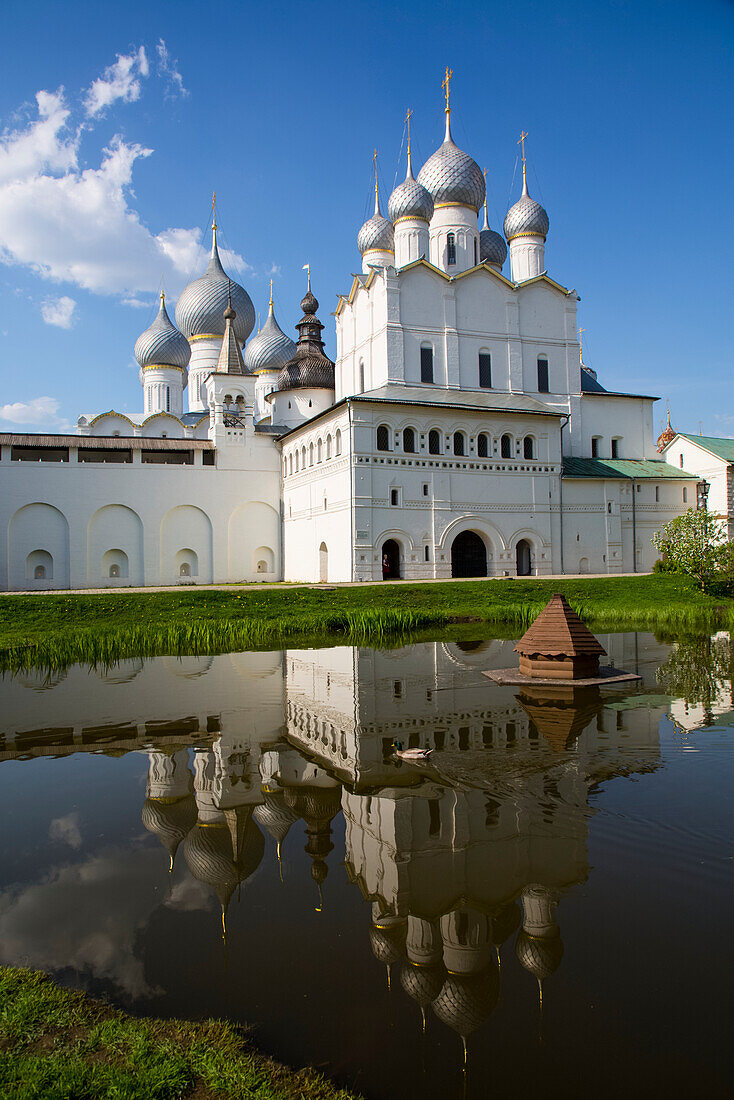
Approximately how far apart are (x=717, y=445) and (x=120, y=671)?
30.2 metres

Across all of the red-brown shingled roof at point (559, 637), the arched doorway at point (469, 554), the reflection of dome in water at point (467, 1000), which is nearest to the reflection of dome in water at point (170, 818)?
the reflection of dome in water at point (467, 1000)

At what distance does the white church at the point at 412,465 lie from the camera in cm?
2538

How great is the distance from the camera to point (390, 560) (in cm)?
2617

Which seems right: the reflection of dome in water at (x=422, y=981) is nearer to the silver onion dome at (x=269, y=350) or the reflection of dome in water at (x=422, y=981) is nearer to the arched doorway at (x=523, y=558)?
the arched doorway at (x=523, y=558)

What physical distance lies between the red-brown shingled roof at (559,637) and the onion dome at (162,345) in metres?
34.8

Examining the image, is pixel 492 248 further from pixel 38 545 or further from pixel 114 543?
pixel 38 545

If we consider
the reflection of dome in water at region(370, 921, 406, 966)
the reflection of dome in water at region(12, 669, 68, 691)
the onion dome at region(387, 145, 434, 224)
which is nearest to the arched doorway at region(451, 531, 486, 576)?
the onion dome at region(387, 145, 434, 224)

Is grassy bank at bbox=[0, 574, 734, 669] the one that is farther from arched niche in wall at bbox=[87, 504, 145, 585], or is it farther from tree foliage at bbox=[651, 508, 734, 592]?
arched niche in wall at bbox=[87, 504, 145, 585]

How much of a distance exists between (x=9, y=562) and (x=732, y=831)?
27.6m

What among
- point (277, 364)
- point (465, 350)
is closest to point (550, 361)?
point (465, 350)

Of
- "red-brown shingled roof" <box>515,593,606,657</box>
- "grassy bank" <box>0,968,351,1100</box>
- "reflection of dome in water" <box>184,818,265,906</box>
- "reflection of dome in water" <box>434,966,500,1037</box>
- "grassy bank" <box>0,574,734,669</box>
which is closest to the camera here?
"grassy bank" <box>0,968,351,1100</box>

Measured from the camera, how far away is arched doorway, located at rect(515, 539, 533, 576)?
27578mm

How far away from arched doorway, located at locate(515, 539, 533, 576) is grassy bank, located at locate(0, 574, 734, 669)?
5194 millimetres

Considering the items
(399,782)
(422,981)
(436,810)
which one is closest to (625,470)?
(399,782)
